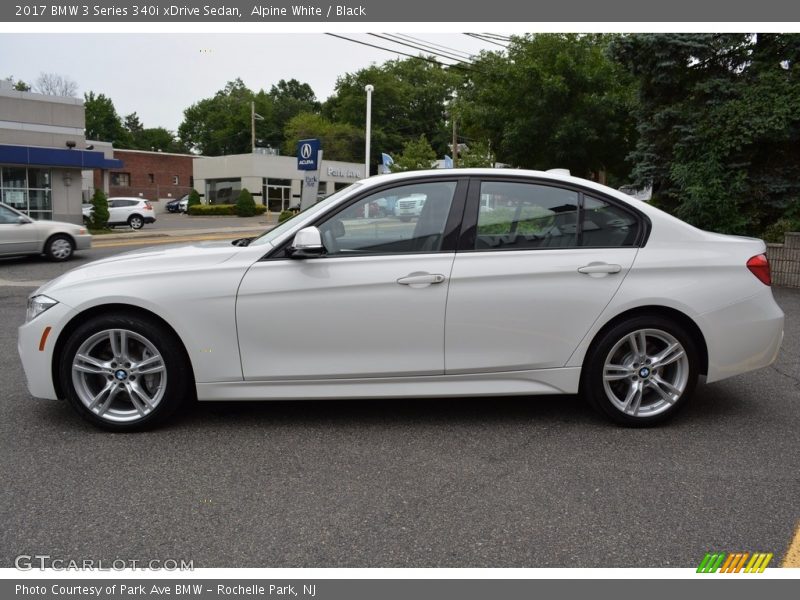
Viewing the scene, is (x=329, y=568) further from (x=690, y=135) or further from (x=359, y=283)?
(x=690, y=135)

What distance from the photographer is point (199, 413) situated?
4938mm

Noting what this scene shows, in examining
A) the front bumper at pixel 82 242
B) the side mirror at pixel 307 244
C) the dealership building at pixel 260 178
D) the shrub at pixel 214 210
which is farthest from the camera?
the dealership building at pixel 260 178

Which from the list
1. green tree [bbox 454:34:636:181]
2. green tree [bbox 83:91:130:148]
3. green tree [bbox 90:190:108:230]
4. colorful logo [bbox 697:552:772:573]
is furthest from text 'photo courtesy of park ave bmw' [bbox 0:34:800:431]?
green tree [bbox 83:91:130:148]

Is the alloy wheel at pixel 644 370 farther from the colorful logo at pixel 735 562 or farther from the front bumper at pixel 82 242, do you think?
the front bumper at pixel 82 242

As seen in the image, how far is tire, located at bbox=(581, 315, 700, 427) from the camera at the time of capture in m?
4.56

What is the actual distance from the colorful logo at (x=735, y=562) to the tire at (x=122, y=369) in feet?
10.2

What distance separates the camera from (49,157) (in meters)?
26.7

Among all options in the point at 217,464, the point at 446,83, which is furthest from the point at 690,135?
the point at 446,83

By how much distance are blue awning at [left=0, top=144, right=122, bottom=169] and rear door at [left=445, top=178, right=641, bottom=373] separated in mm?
25739

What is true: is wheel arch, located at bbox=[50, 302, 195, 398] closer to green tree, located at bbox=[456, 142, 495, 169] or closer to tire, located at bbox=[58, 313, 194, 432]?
tire, located at bbox=[58, 313, 194, 432]

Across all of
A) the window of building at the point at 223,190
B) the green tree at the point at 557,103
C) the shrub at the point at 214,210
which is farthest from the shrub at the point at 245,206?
the green tree at the point at 557,103

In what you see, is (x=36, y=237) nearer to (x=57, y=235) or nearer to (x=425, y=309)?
(x=57, y=235)

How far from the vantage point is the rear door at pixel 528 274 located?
14.7 ft

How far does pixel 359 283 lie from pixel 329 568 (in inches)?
75.4
